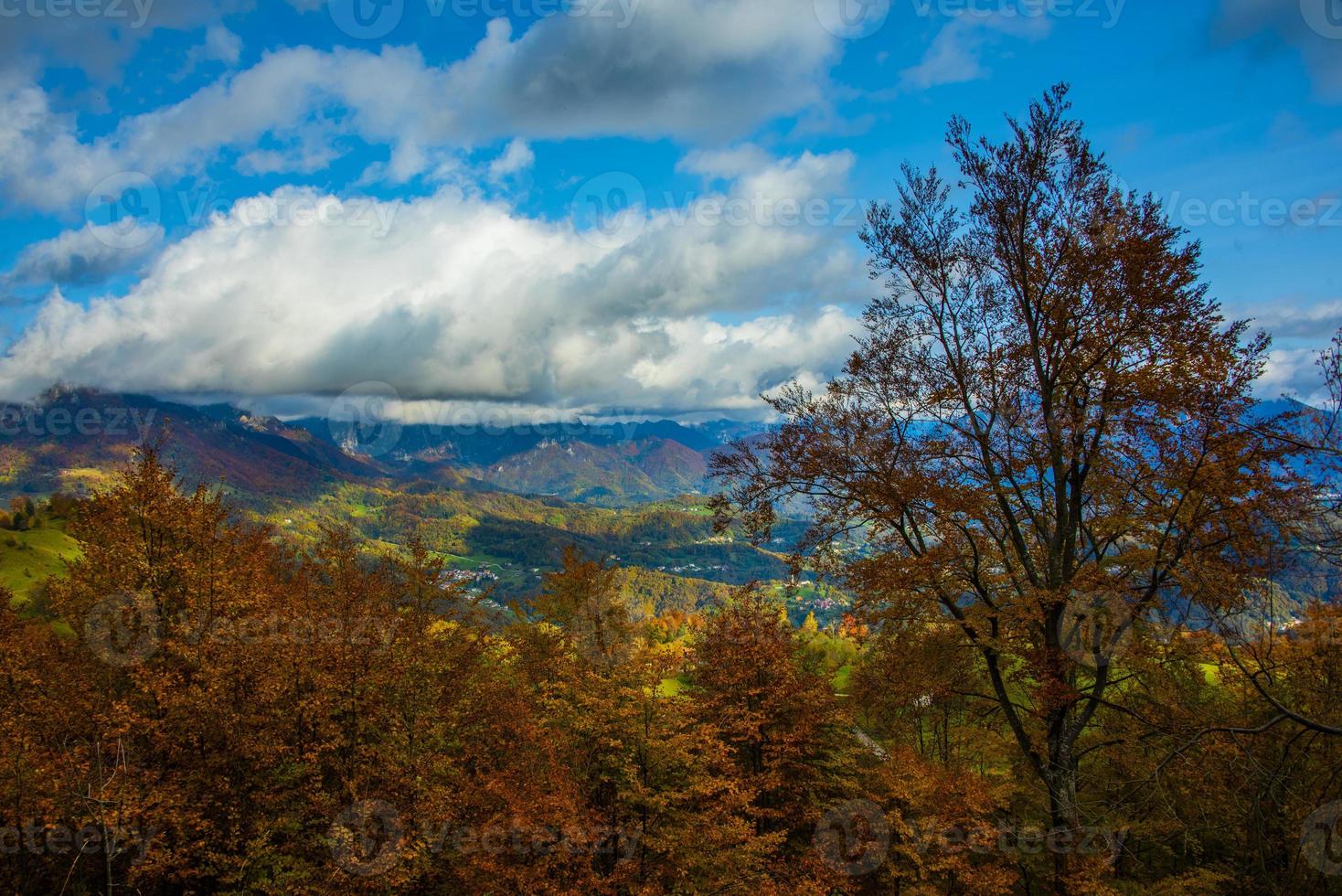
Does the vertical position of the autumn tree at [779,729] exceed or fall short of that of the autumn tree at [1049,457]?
it falls short

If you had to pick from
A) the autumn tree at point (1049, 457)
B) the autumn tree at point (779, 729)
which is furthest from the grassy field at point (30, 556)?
the autumn tree at point (1049, 457)

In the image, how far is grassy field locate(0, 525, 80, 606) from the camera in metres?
55.8

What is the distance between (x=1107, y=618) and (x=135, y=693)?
74.7 ft

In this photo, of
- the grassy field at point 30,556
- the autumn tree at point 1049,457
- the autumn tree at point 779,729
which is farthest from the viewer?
the grassy field at point 30,556

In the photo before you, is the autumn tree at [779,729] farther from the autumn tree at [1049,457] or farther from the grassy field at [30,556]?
the grassy field at [30,556]

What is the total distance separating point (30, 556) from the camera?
6469cm

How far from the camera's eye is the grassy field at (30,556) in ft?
183

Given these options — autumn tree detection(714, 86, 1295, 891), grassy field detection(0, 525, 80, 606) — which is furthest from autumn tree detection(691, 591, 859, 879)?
grassy field detection(0, 525, 80, 606)

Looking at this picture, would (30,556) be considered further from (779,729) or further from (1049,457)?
(1049,457)

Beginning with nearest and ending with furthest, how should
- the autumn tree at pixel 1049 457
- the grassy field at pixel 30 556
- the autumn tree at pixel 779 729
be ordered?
the autumn tree at pixel 1049 457, the autumn tree at pixel 779 729, the grassy field at pixel 30 556

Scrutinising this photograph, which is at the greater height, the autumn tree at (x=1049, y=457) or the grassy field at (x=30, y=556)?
the autumn tree at (x=1049, y=457)

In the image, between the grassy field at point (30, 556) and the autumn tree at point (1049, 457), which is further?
the grassy field at point (30, 556)

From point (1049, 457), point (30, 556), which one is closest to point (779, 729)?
point (1049, 457)

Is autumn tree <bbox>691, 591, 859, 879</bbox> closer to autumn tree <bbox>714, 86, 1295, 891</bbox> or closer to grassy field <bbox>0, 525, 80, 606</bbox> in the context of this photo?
autumn tree <bbox>714, 86, 1295, 891</bbox>
